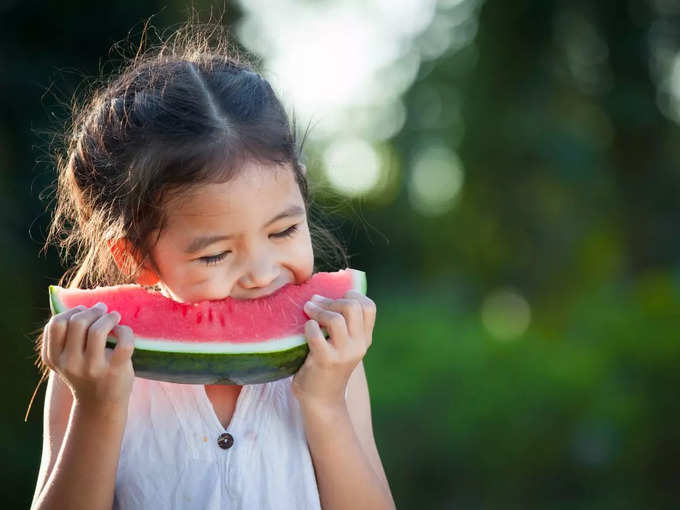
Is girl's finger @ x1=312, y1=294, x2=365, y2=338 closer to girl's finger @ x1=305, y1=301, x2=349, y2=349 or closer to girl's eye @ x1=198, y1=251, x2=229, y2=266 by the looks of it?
girl's finger @ x1=305, y1=301, x2=349, y2=349

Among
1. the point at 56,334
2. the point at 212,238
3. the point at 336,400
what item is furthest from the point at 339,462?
the point at 56,334

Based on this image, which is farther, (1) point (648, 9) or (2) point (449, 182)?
(2) point (449, 182)

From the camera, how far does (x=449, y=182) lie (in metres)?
21.8

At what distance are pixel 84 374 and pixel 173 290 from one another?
392mm

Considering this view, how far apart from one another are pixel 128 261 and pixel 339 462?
803 mm

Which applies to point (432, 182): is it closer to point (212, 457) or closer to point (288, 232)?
point (288, 232)

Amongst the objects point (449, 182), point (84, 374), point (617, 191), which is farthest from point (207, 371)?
point (449, 182)

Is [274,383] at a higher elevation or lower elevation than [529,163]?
lower

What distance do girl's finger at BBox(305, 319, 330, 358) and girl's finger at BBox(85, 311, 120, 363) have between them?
461mm

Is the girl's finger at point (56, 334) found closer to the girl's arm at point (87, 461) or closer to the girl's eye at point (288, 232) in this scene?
the girl's arm at point (87, 461)

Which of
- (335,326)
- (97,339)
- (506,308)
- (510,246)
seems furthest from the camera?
(506,308)

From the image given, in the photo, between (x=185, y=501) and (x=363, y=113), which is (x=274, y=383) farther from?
(x=363, y=113)

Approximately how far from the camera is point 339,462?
2158 millimetres

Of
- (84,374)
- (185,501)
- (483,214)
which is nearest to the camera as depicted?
(84,374)
